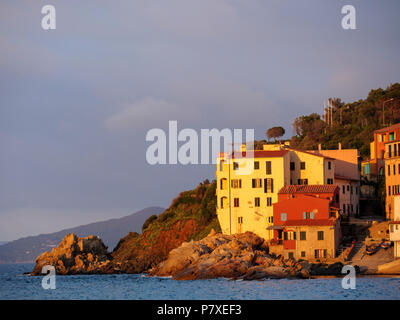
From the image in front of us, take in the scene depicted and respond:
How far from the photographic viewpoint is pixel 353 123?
12888cm

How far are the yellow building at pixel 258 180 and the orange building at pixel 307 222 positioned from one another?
228 centimetres

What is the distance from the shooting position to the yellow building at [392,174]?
81.5 meters

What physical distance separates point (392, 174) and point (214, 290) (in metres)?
32.1

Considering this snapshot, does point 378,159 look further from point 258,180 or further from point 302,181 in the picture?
point 258,180

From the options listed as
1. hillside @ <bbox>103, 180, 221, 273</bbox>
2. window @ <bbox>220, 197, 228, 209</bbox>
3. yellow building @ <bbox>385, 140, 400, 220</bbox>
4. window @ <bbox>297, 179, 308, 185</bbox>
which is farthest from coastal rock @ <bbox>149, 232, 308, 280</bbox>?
yellow building @ <bbox>385, 140, 400, 220</bbox>

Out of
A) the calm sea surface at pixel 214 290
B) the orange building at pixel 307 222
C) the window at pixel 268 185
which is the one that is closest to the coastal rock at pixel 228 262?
the orange building at pixel 307 222

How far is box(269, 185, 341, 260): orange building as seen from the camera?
73125mm

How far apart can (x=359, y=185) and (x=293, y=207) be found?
17.1 meters

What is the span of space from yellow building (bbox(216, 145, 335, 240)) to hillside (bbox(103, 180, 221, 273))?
5.07m

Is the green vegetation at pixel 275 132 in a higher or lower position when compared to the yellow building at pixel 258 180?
higher

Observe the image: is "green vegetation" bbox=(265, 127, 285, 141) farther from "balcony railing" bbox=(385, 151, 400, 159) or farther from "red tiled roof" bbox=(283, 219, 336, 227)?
"red tiled roof" bbox=(283, 219, 336, 227)

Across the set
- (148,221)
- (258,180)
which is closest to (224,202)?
(258,180)

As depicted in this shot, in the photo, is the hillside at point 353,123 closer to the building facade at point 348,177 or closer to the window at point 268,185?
the building facade at point 348,177

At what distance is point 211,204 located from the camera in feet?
303
